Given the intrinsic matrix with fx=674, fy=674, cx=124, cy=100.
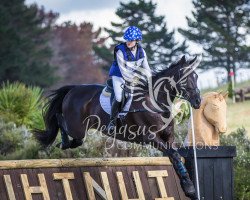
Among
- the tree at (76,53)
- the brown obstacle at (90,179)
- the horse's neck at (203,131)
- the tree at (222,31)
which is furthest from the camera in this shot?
the tree at (76,53)

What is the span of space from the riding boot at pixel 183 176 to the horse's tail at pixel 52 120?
10.2 ft

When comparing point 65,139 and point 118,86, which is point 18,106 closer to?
point 65,139

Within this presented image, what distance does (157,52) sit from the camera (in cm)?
4253

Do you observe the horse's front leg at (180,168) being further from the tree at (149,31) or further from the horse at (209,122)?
the tree at (149,31)

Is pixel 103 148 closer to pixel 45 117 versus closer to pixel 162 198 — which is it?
pixel 45 117

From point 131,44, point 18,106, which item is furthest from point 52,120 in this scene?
point 18,106

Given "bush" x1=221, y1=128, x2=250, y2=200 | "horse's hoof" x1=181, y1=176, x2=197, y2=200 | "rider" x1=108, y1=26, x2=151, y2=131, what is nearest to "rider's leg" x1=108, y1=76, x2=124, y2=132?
"rider" x1=108, y1=26, x2=151, y2=131

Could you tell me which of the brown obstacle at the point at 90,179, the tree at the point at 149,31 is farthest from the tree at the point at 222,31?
the brown obstacle at the point at 90,179

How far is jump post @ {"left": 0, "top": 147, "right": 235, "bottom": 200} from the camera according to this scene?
8773mm

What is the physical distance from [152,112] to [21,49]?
36.5 metres

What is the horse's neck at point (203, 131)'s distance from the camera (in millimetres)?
11094

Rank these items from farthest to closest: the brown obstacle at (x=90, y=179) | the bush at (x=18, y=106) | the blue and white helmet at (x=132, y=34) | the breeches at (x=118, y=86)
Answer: the bush at (x=18, y=106) < the breeches at (x=118, y=86) < the blue and white helmet at (x=132, y=34) < the brown obstacle at (x=90, y=179)

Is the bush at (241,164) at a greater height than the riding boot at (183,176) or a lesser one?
lesser

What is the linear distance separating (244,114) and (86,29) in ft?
161
